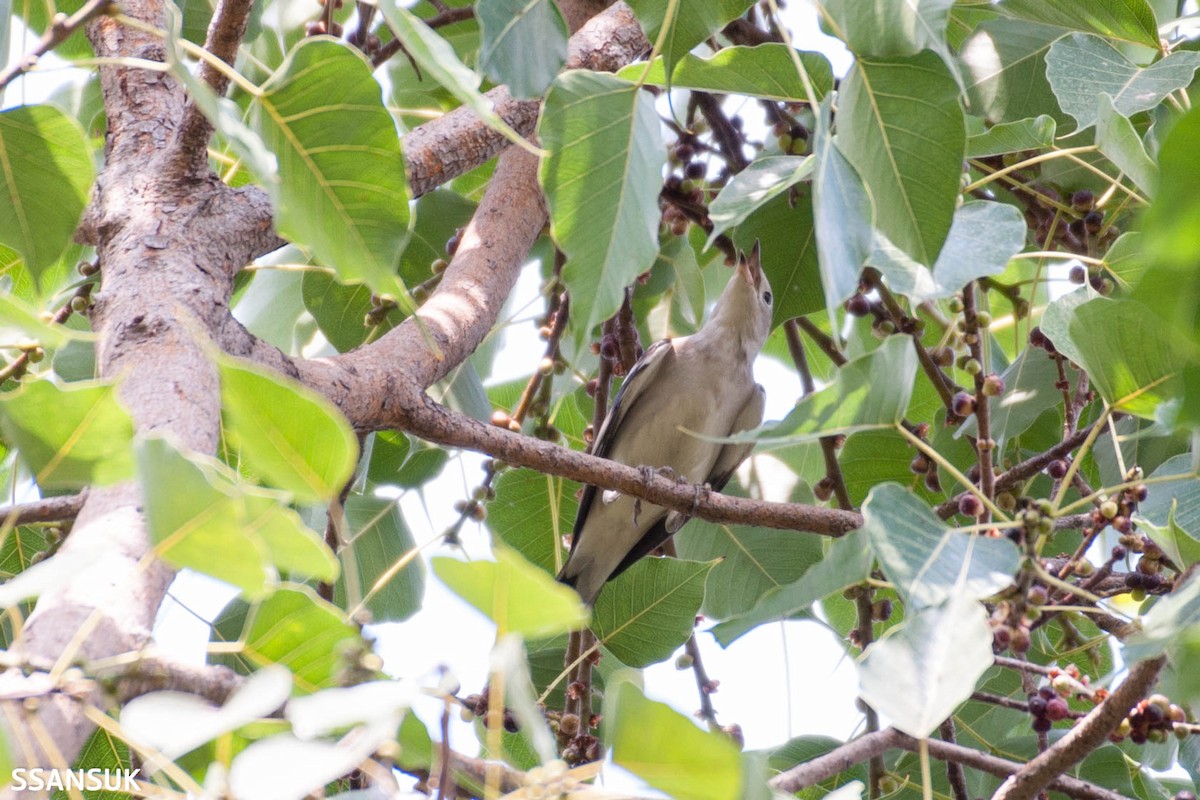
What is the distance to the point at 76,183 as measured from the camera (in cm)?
195

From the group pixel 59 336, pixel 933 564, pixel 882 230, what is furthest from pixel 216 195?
pixel 933 564

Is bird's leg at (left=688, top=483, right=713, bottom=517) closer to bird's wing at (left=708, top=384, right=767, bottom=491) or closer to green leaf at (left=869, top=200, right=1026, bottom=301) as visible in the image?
green leaf at (left=869, top=200, right=1026, bottom=301)

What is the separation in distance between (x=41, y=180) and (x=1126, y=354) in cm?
184

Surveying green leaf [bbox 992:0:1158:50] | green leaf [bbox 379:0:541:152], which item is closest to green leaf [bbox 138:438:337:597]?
green leaf [bbox 379:0:541:152]

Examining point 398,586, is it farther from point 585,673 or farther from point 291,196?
point 291,196

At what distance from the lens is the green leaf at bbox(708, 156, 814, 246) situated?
1821 millimetres

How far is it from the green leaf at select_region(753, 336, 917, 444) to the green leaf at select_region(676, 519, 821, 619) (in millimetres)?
1427

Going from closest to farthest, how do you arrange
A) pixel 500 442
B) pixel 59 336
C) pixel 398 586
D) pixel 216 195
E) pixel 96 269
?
pixel 59 336
pixel 216 195
pixel 500 442
pixel 96 269
pixel 398 586

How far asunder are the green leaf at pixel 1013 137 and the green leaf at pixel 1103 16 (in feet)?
1.23

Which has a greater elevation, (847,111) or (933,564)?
(847,111)

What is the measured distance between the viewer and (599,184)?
5.96ft

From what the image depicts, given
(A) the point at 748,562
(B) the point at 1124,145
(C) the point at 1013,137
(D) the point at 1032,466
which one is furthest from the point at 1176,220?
(A) the point at 748,562

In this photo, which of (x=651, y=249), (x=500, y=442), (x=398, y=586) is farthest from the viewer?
(x=398, y=586)

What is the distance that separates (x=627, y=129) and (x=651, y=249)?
221 mm
